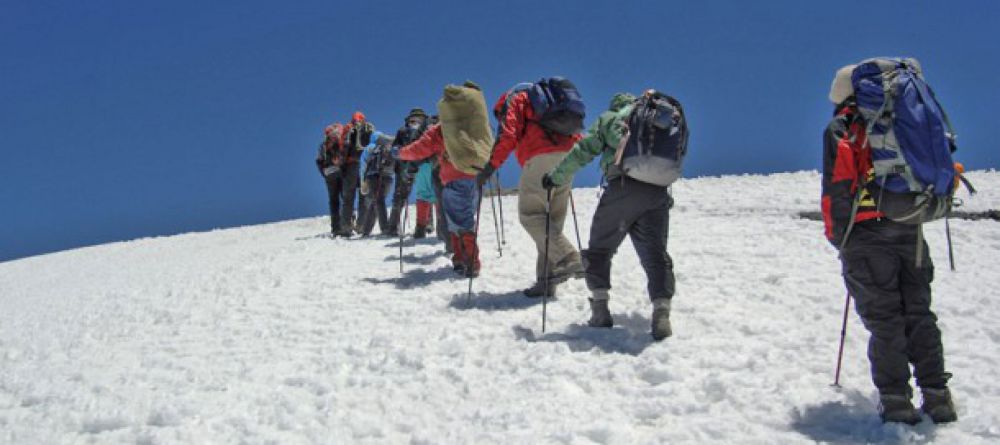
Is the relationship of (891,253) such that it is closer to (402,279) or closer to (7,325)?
(402,279)

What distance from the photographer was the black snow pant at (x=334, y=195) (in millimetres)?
17016

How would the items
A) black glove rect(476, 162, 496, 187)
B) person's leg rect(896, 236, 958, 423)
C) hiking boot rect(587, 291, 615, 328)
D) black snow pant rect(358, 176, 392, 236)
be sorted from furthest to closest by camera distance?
black snow pant rect(358, 176, 392, 236), black glove rect(476, 162, 496, 187), hiking boot rect(587, 291, 615, 328), person's leg rect(896, 236, 958, 423)

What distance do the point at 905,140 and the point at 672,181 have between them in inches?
95.5

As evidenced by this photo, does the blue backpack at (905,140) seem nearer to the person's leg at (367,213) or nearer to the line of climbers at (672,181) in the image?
→ the line of climbers at (672,181)

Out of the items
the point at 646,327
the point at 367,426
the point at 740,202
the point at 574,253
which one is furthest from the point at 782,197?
the point at 367,426

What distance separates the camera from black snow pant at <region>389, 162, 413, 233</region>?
48.7ft

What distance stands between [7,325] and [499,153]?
23.3 feet

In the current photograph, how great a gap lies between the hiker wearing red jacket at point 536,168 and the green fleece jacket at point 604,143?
106 cm

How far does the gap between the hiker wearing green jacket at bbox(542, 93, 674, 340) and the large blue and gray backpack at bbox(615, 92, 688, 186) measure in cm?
11

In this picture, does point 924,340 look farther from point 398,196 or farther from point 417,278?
point 398,196

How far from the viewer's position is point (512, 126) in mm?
7945

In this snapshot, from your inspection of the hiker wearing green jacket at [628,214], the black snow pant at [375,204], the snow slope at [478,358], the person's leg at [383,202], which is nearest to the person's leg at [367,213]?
the black snow pant at [375,204]

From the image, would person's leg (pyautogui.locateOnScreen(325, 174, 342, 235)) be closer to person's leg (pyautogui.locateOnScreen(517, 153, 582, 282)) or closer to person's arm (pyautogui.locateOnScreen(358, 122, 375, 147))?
person's arm (pyautogui.locateOnScreen(358, 122, 375, 147))

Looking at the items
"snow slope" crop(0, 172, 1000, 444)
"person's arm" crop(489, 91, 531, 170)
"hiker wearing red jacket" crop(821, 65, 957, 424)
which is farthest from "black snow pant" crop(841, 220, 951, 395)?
"person's arm" crop(489, 91, 531, 170)
